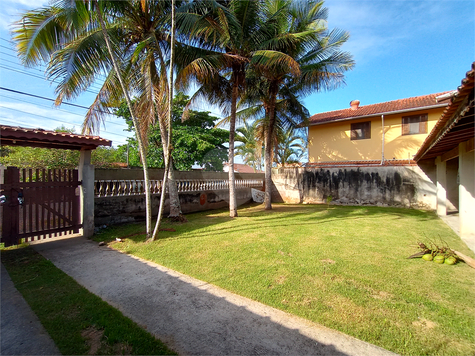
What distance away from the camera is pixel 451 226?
23.0 feet

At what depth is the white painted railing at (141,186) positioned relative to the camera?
6734 mm

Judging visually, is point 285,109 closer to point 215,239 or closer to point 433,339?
point 215,239

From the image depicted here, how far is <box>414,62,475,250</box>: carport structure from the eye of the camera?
2.72m

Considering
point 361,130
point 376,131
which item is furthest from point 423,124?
point 361,130

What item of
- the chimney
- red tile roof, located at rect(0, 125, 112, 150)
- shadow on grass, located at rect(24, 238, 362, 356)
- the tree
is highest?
the chimney

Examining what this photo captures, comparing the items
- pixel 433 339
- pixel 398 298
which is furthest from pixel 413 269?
pixel 433 339

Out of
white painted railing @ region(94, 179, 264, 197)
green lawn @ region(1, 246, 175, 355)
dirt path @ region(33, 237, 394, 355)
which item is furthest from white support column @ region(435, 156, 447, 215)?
green lawn @ region(1, 246, 175, 355)

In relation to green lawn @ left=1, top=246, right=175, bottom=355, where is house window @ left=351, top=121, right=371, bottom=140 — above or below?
above

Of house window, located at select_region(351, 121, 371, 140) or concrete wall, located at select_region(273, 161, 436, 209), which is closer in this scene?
concrete wall, located at select_region(273, 161, 436, 209)

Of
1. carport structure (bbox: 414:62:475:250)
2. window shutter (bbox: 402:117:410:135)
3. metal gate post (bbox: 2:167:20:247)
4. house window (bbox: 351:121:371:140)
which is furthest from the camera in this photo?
house window (bbox: 351:121:371:140)

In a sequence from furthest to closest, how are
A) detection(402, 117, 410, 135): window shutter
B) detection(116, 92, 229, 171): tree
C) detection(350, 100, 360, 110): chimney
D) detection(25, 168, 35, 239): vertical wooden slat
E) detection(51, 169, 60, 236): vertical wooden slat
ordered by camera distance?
detection(350, 100, 360, 110): chimney → detection(116, 92, 229, 171): tree → detection(402, 117, 410, 135): window shutter → detection(51, 169, 60, 236): vertical wooden slat → detection(25, 168, 35, 239): vertical wooden slat

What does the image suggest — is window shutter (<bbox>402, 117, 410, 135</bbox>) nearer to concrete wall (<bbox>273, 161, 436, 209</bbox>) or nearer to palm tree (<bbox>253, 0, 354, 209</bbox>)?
concrete wall (<bbox>273, 161, 436, 209</bbox>)

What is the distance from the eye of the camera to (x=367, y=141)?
14.4m

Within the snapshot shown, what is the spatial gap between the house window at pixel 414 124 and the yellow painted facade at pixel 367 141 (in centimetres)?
17
